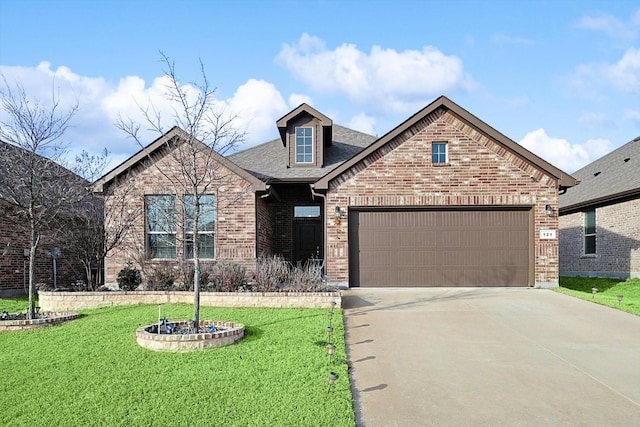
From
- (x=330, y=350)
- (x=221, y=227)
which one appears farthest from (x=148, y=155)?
(x=330, y=350)

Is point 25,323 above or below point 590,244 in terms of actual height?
below

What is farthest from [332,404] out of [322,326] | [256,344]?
[322,326]

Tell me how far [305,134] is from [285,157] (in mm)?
1262

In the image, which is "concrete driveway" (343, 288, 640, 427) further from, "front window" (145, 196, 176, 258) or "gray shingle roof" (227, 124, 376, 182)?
"front window" (145, 196, 176, 258)

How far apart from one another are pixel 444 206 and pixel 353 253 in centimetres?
303

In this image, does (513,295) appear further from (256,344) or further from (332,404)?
(332,404)

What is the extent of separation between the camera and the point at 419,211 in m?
14.1

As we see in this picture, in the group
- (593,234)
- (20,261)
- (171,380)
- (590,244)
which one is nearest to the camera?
(171,380)

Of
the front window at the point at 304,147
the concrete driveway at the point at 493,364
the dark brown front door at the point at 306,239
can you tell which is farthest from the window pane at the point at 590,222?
the front window at the point at 304,147

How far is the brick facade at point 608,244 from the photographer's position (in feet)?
54.3

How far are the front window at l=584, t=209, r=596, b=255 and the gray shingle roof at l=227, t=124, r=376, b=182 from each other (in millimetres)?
9584

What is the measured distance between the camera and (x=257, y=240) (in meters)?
14.2

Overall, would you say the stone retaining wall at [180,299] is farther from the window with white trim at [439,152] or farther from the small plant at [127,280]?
the window with white trim at [439,152]

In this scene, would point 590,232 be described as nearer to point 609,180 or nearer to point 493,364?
point 609,180
